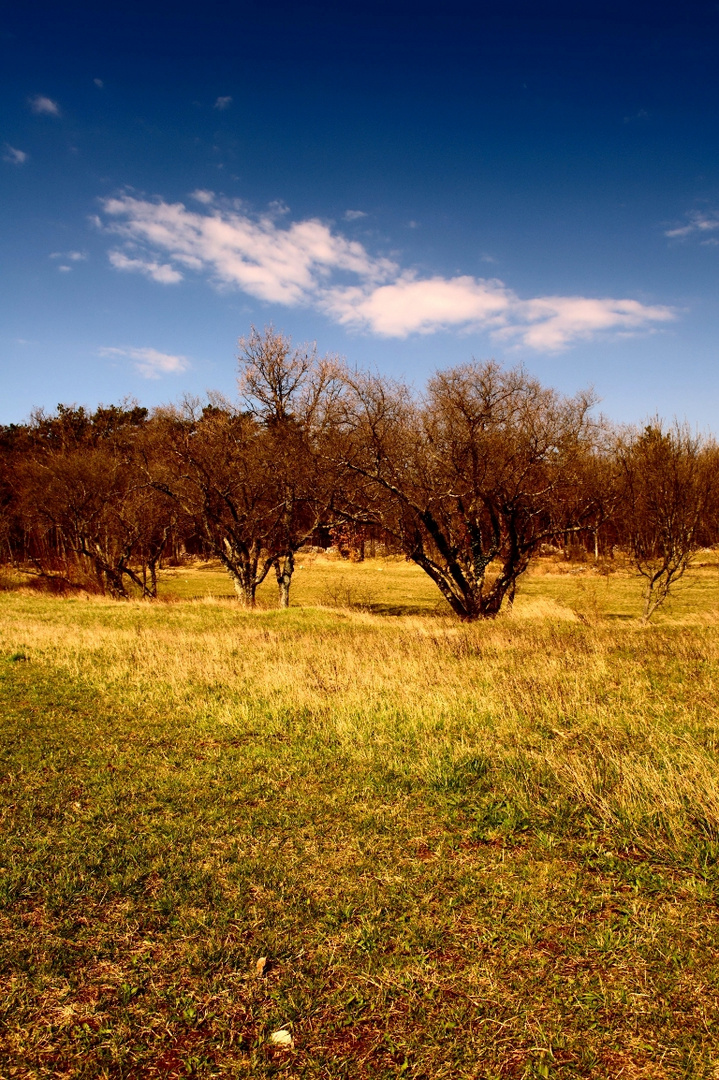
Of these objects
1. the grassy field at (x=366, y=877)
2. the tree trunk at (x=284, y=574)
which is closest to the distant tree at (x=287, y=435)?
the tree trunk at (x=284, y=574)

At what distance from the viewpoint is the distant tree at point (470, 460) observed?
1722cm

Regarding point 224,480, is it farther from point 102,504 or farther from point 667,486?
point 667,486

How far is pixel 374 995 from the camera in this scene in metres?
3.11

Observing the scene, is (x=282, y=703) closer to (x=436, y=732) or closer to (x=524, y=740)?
(x=436, y=732)

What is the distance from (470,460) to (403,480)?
2.15 metres

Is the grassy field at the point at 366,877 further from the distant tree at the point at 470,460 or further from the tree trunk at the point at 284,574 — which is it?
the tree trunk at the point at 284,574

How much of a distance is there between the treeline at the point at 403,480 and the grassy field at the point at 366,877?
952 cm

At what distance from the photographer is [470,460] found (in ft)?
57.8

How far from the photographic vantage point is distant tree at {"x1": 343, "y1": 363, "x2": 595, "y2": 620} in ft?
56.5

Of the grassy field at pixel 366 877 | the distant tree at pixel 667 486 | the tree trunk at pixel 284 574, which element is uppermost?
the distant tree at pixel 667 486

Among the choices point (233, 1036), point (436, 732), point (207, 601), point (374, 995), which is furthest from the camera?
point (207, 601)

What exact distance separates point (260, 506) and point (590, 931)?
23.6 meters

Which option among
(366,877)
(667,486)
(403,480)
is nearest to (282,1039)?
(366,877)

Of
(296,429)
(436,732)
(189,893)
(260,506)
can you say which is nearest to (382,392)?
(296,429)
